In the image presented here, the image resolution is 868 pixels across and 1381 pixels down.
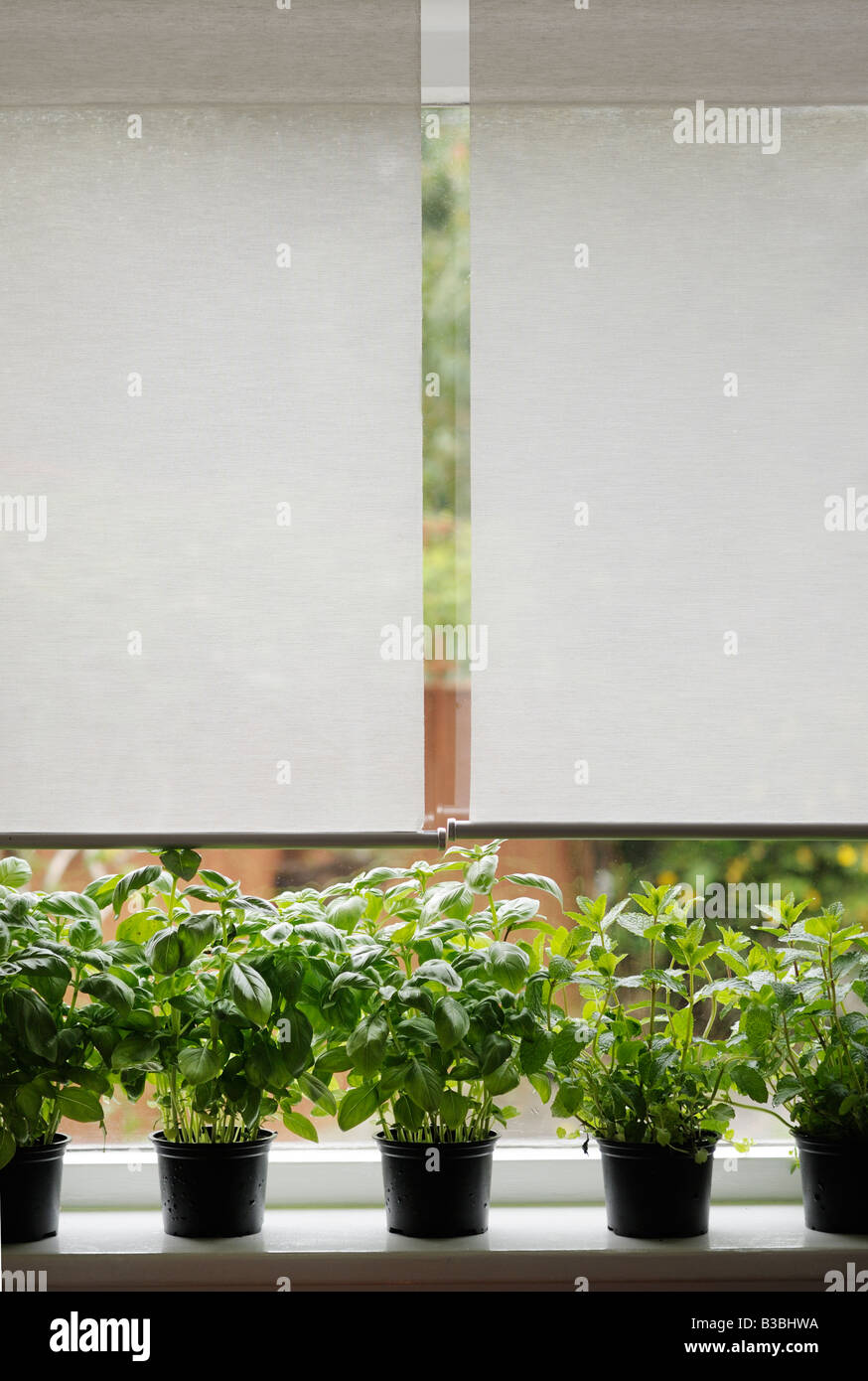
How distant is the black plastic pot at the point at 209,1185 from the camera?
1502 millimetres

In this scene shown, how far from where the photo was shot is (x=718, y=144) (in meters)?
1.71

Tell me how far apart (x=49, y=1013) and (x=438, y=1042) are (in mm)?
465

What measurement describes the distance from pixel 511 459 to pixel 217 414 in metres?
0.41

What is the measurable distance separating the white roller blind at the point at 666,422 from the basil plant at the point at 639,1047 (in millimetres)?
152

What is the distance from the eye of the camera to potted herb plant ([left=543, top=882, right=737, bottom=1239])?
1516 millimetres

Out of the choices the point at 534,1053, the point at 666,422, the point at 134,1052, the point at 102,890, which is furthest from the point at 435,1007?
the point at 666,422

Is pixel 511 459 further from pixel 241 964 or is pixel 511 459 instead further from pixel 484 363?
pixel 241 964

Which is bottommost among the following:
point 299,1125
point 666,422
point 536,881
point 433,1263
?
point 433,1263

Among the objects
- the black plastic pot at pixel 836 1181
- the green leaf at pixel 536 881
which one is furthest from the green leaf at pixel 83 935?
the black plastic pot at pixel 836 1181

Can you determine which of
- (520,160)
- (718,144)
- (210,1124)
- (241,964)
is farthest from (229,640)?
Answer: (718,144)

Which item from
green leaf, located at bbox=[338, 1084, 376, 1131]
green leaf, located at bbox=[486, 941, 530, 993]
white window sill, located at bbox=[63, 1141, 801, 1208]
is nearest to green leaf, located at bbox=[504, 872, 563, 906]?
green leaf, located at bbox=[486, 941, 530, 993]

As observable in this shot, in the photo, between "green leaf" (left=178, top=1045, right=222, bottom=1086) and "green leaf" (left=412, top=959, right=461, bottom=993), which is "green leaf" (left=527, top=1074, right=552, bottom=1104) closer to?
"green leaf" (left=412, top=959, right=461, bottom=993)

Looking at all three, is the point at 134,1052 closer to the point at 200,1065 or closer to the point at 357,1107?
the point at 200,1065

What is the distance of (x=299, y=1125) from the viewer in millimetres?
1559
